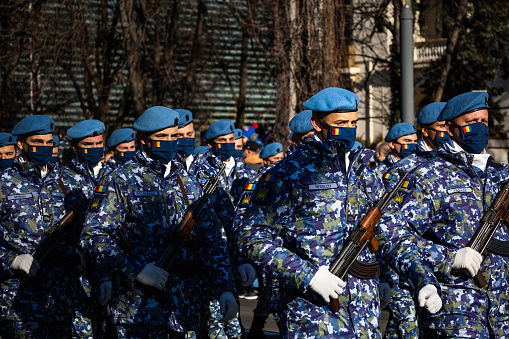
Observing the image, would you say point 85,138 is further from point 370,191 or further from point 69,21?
point 69,21

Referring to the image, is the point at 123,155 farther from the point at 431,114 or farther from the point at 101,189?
the point at 101,189

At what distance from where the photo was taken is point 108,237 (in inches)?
199

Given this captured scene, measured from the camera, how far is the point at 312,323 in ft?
13.7

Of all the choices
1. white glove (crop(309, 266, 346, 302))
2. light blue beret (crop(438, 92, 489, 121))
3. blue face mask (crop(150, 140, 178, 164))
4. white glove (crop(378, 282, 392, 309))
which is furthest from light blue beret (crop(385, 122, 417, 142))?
white glove (crop(309, 266, 346, 302))

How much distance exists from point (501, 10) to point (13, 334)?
19860 mm

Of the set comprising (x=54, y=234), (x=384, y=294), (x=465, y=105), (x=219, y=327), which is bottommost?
(x=219, y=327)

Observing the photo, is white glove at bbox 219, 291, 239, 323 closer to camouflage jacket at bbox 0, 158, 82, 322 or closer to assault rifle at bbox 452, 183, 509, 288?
assault rifle at bbox 452, 183, 509, 288

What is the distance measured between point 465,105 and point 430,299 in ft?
4.91

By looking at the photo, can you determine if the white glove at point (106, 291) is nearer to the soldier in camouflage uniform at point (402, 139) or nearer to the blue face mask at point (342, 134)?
the blue face mask at point (342, 134)

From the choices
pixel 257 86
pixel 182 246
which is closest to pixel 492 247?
pixel 182 246

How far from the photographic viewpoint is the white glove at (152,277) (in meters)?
4.81

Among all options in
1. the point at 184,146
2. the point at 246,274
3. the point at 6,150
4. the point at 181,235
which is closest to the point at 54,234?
the point at 6,150

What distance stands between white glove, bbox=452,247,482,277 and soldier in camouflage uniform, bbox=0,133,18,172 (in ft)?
15.1

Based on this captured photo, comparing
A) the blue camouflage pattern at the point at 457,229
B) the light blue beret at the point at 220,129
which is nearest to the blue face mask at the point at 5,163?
the light blue beret at the point at 220,129
